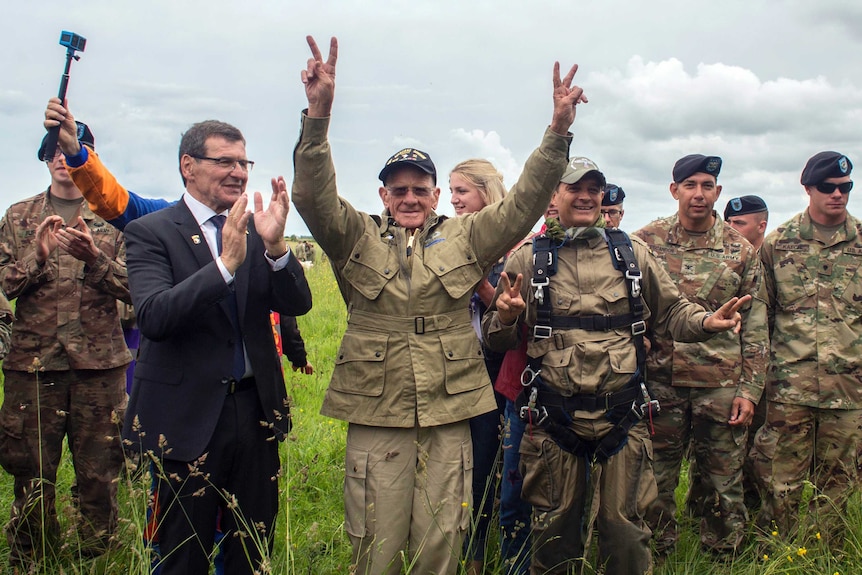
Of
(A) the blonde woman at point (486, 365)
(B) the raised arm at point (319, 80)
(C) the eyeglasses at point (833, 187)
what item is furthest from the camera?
(C) the eyeglasses at point (833, 187)

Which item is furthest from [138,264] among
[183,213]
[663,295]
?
[663,295]

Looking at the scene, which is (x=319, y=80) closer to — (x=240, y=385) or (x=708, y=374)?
(x=240, y=385)

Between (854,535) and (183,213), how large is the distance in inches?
162

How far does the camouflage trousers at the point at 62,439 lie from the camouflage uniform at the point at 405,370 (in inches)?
69.6

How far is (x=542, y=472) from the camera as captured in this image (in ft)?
11.6

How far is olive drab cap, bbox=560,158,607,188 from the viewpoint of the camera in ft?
12.1

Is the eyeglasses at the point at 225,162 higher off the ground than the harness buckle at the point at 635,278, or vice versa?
the eyeglasses at the point at 225,162

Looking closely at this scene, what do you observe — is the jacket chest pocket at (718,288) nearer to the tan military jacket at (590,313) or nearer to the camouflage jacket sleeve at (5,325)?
the tan military jacket at (590,313)

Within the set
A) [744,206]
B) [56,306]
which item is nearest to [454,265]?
[56,306]

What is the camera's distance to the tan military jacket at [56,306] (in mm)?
4078

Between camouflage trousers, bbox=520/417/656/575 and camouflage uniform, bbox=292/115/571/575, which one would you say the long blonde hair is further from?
camouflage trousers, bbox=520/417/656/575

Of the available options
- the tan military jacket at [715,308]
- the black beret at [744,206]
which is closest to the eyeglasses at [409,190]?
the tan military jacket at [715,308]

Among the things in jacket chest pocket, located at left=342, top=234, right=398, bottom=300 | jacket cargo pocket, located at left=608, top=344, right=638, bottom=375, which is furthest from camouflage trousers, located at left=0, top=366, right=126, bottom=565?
jacket cargo pocket, located at left=608, top=344, right=638, bottom=375

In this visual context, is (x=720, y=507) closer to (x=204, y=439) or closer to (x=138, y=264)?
(x=204, y=439)
